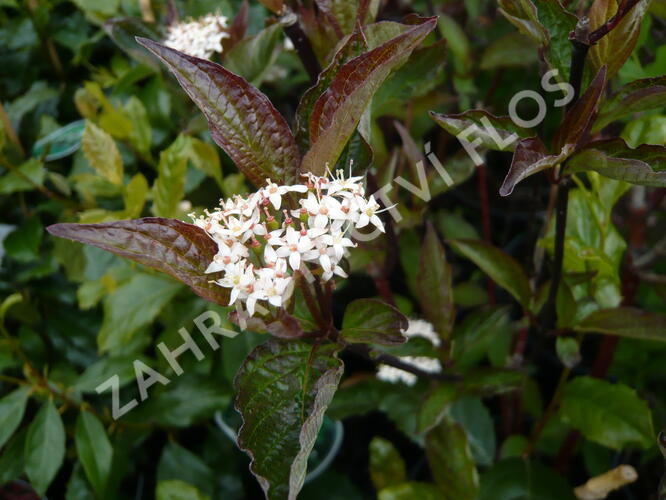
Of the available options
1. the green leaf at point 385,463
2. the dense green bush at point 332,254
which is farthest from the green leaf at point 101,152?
the green leaf at point 385,463

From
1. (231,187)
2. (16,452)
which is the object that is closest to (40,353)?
(16,452)

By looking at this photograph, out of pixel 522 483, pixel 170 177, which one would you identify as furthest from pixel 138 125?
pixel 522 483

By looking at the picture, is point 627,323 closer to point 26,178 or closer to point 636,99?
point 636,99

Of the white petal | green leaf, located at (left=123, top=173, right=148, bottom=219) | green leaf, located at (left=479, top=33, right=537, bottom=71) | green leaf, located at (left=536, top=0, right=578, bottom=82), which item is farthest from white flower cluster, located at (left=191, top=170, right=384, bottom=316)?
green leaf, located at (left=479, top=33, right=537, bottom=71)

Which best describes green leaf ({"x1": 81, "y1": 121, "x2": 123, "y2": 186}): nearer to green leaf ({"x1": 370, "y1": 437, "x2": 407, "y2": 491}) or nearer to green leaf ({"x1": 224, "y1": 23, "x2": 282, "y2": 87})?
green leaf ({"x1": 224, "y1": 23, "x2": 282, "y2": 87})

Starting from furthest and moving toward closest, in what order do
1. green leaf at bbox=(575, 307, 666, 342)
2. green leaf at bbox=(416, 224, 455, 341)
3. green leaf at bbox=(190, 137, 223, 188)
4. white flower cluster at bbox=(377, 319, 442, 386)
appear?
white flower cluster at bbox=(377, 319, 442, 386) < green leaf at bbox=(190, 137, 223, 188) < green leaf at bbox=(416, 224, 455, 341) < green leaf at bbox=(575, 307, 666, 342)

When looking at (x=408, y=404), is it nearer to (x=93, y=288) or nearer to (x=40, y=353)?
(x=93, y=288)
